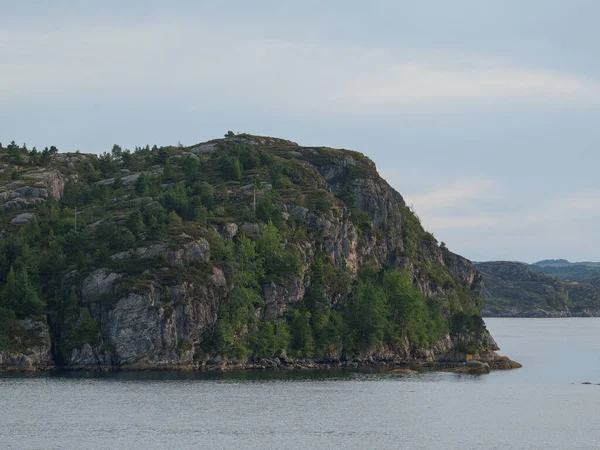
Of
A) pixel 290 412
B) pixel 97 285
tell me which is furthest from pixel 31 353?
pixel 290 412

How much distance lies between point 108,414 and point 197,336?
66466 mm

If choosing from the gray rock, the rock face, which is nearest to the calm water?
the rock face

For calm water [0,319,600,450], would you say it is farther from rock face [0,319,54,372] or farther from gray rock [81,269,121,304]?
gray rock [81,269,121,304]

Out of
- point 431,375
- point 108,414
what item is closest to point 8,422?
point 108,414

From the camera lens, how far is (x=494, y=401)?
151 meters

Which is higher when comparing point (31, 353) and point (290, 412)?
point (31, 353)

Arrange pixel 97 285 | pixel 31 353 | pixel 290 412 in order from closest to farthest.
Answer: pixel 290 412 → pixel 31 353 → pixel 97 285

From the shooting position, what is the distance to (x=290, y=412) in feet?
436

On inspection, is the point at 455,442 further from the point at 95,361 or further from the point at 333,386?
the point at 95,361

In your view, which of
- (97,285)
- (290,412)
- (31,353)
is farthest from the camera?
(97,285)

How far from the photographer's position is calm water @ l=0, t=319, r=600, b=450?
11175 cm

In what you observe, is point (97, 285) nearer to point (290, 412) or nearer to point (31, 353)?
point (31, 353)

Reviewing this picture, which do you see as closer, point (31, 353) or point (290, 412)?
point (290, 412)

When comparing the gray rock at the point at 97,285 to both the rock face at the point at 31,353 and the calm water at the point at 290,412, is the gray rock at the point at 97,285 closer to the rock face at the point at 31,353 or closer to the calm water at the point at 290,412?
the rock face at the point at 31,353
